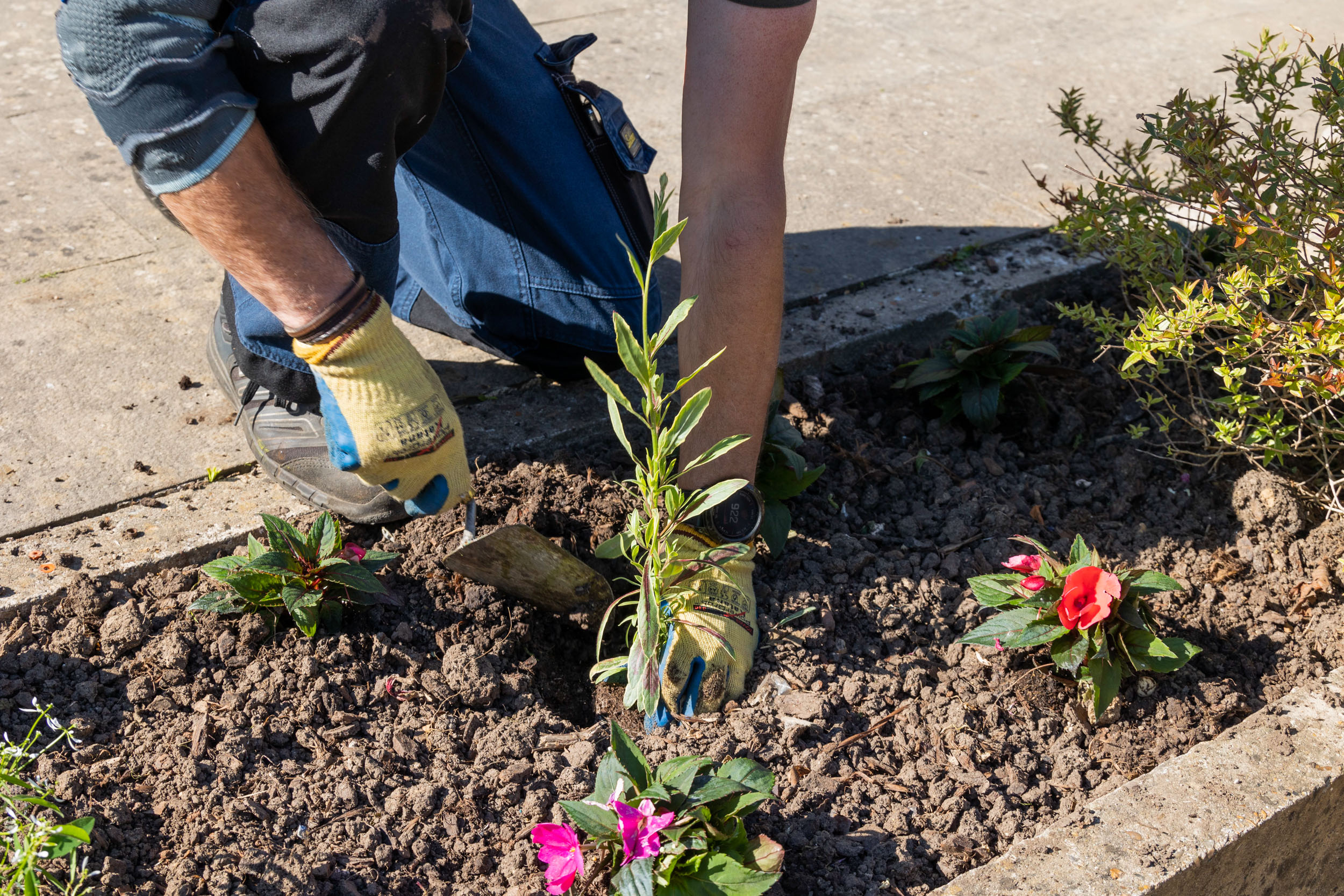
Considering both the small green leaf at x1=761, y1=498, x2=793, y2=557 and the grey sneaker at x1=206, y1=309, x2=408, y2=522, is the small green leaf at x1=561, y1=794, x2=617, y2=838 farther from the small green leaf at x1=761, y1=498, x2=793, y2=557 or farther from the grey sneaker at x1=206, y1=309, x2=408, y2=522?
the grey sneaker at x1=206, y1=309, x2=408, y2=522

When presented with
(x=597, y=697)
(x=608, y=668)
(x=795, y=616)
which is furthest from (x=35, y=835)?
(x=795, y=616)

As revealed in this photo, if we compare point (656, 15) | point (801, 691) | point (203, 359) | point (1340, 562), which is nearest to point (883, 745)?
Result: point (801, 691)

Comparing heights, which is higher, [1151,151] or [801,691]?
[1151,151]

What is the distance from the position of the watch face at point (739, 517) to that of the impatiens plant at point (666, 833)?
536mm

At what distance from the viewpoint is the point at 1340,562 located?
2057mm

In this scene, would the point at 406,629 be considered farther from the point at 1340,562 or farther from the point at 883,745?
the point at 1340,562

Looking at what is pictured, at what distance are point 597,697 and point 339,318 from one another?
2.67 feet

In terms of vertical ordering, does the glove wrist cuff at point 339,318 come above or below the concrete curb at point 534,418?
above

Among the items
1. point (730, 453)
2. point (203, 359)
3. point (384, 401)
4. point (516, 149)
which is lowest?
point (203, 359)

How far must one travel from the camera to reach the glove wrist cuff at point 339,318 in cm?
177

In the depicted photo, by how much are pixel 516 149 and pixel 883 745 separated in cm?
155

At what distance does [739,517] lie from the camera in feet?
6.56

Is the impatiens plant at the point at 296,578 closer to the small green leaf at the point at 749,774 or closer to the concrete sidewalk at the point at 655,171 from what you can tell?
the concrete sidewalk at the point at 655,171

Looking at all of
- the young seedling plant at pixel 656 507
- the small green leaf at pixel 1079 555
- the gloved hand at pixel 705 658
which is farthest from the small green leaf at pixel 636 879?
the small green leaf at pixel 1079 555
